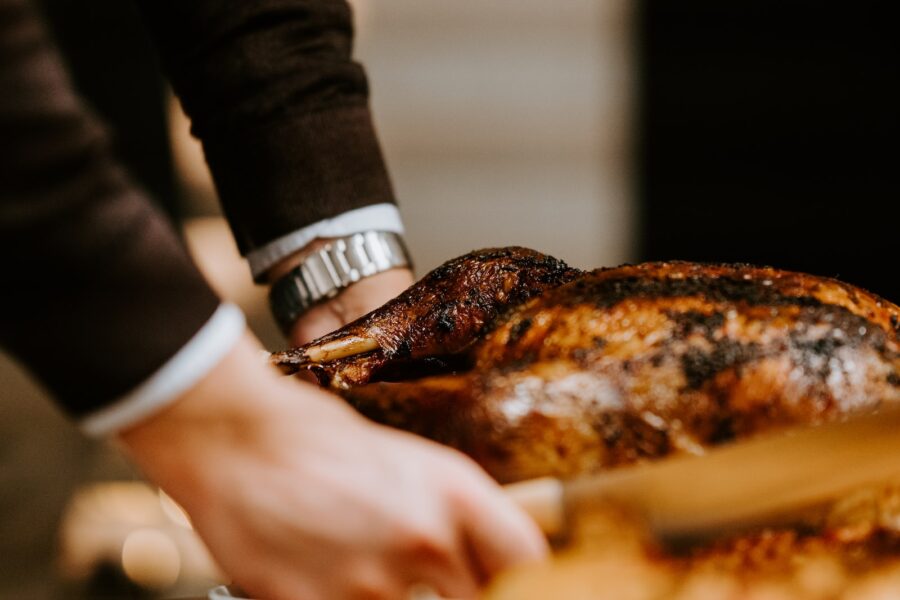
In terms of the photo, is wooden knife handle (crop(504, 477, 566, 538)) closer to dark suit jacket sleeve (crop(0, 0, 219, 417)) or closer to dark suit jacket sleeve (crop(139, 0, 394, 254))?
dark suit jacket sleeve (crop(0, 0, 219, 417))

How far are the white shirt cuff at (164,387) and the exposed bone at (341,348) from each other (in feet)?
1.05

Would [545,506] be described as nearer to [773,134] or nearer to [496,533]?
[496,533]

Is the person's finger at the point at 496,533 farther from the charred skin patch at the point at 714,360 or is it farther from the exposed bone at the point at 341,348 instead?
the exposed bone at the point at 341,348

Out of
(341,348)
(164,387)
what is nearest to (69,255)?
(164,387)

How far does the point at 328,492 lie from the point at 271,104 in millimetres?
656

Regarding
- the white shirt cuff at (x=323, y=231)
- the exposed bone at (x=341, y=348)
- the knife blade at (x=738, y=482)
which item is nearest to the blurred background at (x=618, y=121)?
the white shirt cuff at (x=323, y=231)

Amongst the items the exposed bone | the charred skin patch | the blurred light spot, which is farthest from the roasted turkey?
the blurred light spot

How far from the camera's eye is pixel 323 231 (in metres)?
1.07

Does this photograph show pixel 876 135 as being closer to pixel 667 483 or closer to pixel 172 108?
pixel 172 108

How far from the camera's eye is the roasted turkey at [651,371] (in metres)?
0.62

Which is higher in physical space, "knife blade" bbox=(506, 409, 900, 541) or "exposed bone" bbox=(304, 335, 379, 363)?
"knife blade" bbox=(506, 409, 900, 541)

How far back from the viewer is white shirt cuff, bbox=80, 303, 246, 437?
0.49 m

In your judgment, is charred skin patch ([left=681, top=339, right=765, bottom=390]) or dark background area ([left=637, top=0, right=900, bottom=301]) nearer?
charred skin patch ([left=681, top=339, right=765, bottom=390])

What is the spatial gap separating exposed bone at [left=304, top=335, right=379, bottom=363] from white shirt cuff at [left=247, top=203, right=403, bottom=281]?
0.27 meters
